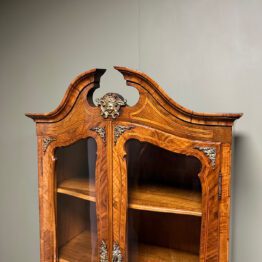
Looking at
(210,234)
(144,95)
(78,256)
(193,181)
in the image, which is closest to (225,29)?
(144,95)

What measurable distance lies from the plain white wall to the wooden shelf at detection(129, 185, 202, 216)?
312mm

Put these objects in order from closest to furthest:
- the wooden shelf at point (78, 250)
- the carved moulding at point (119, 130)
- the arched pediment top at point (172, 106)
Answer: the arched pediment top at point (172, 106)
the carved moulding at point (119, 130)
the wooden shelf at point (78, 250)

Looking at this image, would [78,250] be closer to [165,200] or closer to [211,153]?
[165,200]

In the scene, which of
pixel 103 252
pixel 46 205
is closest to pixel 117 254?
pixel 103 252

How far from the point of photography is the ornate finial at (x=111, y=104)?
895mm

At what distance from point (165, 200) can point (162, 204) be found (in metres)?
0.01

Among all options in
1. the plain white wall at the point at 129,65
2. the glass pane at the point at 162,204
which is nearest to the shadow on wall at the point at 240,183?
the plain white wall at the point at 129,65

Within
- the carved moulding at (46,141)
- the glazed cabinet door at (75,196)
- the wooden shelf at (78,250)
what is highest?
the carved moulding at (46,141)

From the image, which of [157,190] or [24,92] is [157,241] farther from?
[24,92]

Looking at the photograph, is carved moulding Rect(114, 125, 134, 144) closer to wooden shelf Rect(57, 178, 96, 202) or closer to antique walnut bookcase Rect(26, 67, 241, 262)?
antique walnut bookcase Rect(26, 67, 241, 262)

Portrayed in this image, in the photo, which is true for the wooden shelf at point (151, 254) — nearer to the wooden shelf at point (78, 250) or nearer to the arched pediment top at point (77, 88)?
the wooden shelf at point (78, 250)

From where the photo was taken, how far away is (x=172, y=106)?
0.83 metres

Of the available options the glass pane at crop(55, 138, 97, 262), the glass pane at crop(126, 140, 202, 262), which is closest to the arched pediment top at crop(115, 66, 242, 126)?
the glass pane at crop(126, 140, 202, 262)

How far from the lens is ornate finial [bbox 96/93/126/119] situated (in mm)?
895
